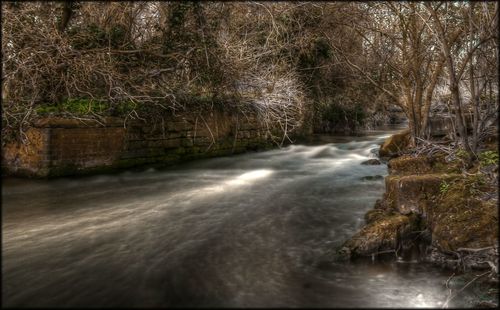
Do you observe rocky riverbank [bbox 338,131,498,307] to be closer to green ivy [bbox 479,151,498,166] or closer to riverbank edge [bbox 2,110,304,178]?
green ivy [bbox 479,151,498,166]

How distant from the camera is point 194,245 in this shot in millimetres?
5227

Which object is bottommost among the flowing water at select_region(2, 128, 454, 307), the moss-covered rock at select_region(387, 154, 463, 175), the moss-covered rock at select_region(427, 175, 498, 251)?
the flowing water at select_region(2, 128, 454, 307)

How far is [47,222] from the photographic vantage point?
6043 millimetres

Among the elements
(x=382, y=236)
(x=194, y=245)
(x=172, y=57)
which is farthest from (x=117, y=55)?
(x=382, y=236)

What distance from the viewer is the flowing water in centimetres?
386

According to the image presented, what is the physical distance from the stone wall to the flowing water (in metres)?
0.40

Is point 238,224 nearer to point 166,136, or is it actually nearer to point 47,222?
point 47,222

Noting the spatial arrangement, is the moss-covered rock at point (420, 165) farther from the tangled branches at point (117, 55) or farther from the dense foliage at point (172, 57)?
the tangled branches at point (117, 55)

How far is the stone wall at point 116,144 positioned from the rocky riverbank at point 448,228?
6.01 metres

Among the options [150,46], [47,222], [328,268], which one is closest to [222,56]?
[150,46]

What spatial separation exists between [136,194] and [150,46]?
11.5 ft

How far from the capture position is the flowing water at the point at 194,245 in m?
3.86

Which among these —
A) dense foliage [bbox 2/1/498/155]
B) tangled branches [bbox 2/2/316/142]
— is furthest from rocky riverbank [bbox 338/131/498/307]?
tangled branches [bbox 2/2/316/142]

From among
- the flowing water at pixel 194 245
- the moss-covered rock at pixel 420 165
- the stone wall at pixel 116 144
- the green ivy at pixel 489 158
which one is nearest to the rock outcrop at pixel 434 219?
the green ivy at pixel 489 158
